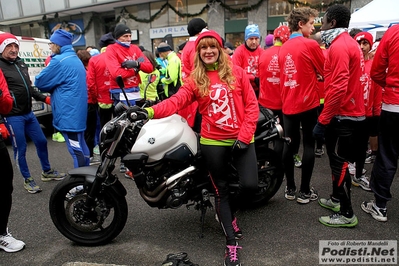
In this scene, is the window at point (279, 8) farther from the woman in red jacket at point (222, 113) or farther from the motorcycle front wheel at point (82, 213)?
the motorcycle front wheel at point (82, 213)

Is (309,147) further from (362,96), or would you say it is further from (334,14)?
(334,14)

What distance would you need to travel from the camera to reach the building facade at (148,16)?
58.3 feet

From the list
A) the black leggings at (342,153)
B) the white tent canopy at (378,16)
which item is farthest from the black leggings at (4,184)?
the white tent canopy at (378,16)

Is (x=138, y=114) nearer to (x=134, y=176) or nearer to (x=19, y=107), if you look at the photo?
(x=134, y=176)

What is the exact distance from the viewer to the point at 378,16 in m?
7.02

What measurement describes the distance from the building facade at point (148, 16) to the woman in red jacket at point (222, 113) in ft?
45.5

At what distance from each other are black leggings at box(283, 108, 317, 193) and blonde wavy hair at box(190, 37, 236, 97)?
50.0 inches

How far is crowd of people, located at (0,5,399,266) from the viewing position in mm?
2707

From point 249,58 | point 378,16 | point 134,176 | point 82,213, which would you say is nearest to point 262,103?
point 249,58

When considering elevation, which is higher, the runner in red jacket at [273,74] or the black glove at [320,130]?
the runner in red jacket at [273,74]

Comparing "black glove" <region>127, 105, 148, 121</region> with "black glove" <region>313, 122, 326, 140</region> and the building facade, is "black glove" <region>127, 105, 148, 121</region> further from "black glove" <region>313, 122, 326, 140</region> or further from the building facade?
the building facade

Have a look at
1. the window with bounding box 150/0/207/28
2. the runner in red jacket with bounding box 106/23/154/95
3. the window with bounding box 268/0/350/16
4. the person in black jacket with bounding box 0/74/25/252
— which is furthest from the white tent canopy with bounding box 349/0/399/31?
the window with bounding box 150/0/207/28

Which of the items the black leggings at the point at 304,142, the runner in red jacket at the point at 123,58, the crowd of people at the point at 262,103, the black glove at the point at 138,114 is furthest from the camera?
the runner in red jacket at the point at 123,58

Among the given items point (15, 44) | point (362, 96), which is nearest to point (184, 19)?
point (15, 44)
